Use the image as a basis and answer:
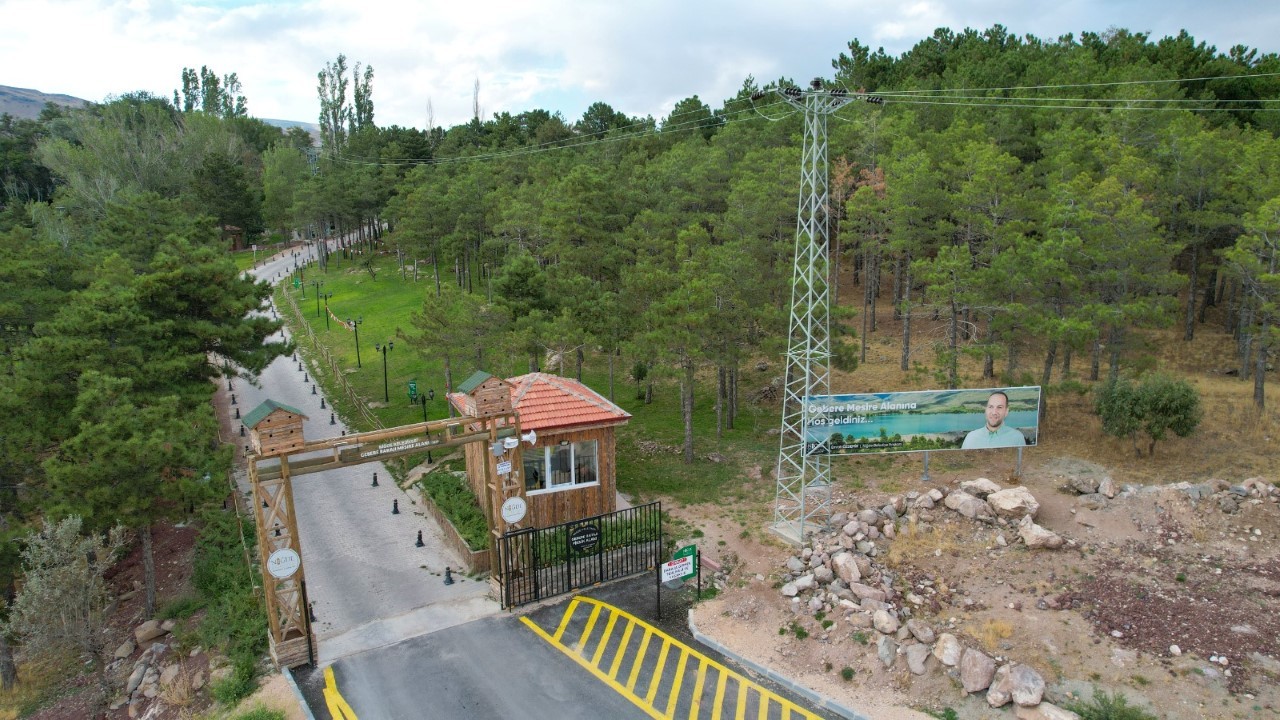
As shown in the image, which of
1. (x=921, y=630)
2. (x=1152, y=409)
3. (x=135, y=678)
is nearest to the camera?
(x=921, y=630)

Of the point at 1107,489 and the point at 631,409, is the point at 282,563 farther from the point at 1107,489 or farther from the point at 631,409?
the point at 1107,489

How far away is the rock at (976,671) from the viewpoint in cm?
1221

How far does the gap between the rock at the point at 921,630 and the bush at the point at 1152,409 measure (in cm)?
1157

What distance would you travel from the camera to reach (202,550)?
1988 centimetres

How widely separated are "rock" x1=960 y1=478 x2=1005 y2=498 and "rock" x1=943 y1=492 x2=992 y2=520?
1.40ft

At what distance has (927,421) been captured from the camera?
19.3m

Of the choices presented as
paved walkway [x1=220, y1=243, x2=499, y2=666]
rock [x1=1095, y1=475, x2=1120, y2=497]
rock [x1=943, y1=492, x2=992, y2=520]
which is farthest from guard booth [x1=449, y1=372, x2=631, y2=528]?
rock [x1=1095, y1=475, x2=1120, y2=497]

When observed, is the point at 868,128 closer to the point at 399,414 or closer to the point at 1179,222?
the point at 1179,222

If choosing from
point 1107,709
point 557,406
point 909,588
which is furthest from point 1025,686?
point 557,406

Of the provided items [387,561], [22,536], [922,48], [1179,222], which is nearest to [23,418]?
[22,536]

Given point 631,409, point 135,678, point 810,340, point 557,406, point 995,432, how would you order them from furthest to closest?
point 631,409
point 995,432
point 557,406
point 810,340
point 135,678

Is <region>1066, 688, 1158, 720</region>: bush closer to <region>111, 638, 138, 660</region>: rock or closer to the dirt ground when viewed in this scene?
the dirt ground

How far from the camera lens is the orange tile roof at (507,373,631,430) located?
17.9 metres

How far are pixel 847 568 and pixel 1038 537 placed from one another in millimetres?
4280
